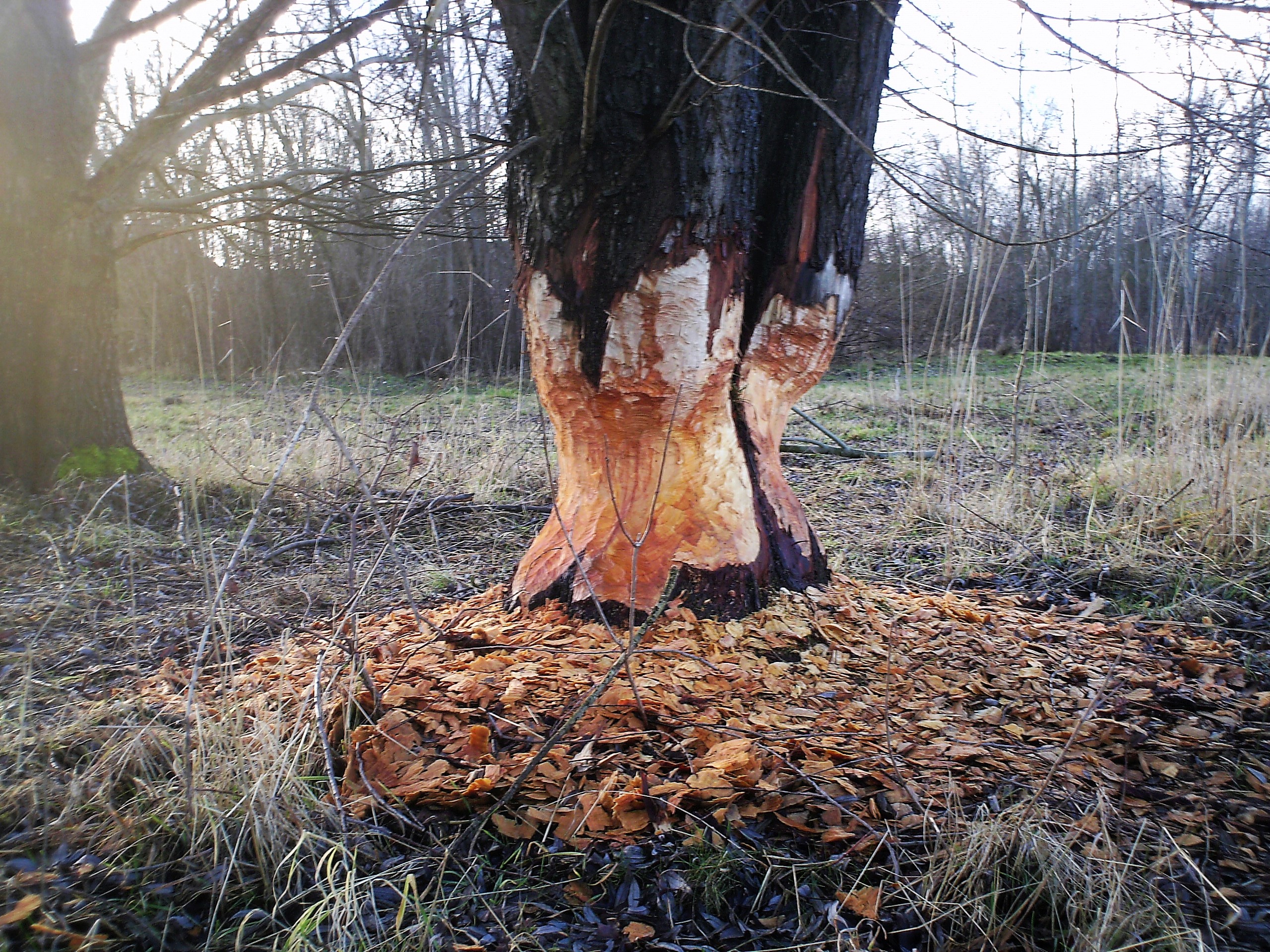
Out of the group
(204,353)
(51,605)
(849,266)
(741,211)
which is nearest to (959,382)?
(849,266)

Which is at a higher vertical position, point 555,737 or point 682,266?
point 682,266

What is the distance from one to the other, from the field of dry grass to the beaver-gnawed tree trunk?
2.04 feet

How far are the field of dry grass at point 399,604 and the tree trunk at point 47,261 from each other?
1.60 feet

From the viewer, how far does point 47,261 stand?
16.3 ft

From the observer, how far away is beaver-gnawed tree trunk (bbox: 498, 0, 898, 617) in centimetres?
216

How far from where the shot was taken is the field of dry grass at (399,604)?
4.70ft

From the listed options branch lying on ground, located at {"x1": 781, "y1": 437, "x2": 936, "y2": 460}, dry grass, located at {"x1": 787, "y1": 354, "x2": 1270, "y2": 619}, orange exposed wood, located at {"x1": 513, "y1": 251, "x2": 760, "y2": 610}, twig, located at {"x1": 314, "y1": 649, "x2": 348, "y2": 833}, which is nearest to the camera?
twig, located at {"x1": 314, "y1": 649, "x2": 348, "y2": 833}

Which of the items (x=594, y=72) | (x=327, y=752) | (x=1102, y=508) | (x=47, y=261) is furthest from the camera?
(x=47, y=261)

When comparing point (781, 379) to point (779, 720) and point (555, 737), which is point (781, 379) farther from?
point (555, 737)

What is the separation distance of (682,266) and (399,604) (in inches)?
76.1

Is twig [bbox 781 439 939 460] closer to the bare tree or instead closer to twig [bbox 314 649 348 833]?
the bare tree

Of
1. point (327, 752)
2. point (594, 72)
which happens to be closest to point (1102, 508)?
point (594, 72)

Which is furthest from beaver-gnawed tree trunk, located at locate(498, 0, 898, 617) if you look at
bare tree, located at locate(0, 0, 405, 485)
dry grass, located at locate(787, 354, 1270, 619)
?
bare tree, located at locate(0, 0, 405, 485)

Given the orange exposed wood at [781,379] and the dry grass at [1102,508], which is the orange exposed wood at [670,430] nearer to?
the orange exposed wood at [781,379]
